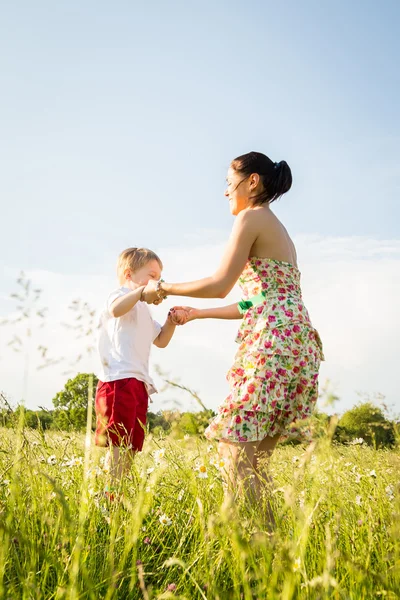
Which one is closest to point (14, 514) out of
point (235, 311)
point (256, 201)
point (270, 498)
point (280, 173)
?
point (270, 498)

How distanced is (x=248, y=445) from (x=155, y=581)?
38.0 inches

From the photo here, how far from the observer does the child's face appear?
5.23 metres

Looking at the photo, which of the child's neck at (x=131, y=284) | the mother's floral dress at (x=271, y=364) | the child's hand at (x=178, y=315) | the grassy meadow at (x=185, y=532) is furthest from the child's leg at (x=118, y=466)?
the child's neck at (x=131, y=284)

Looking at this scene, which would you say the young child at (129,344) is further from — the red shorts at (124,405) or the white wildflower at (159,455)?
the white wildflower at (159,455)

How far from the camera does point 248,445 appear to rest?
11.0 ft

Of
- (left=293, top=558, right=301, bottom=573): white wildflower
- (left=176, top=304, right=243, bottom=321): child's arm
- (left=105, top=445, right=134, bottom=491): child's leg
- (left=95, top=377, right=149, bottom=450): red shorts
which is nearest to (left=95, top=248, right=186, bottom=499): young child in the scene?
(left=95, top=377, right=149, bottom=450): red shorts

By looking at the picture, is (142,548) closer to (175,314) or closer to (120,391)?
(120,391)

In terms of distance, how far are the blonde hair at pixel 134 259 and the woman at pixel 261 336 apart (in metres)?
1.31

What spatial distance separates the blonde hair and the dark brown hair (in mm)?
1481

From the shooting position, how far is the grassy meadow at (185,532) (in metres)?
1.80

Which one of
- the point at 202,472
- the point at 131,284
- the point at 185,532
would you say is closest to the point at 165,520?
the point at 185,532

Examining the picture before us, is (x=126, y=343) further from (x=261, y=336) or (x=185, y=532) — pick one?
(x=185, y=532)

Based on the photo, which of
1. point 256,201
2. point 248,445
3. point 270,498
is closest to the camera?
point 270,498

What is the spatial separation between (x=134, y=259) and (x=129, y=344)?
0.84 m
